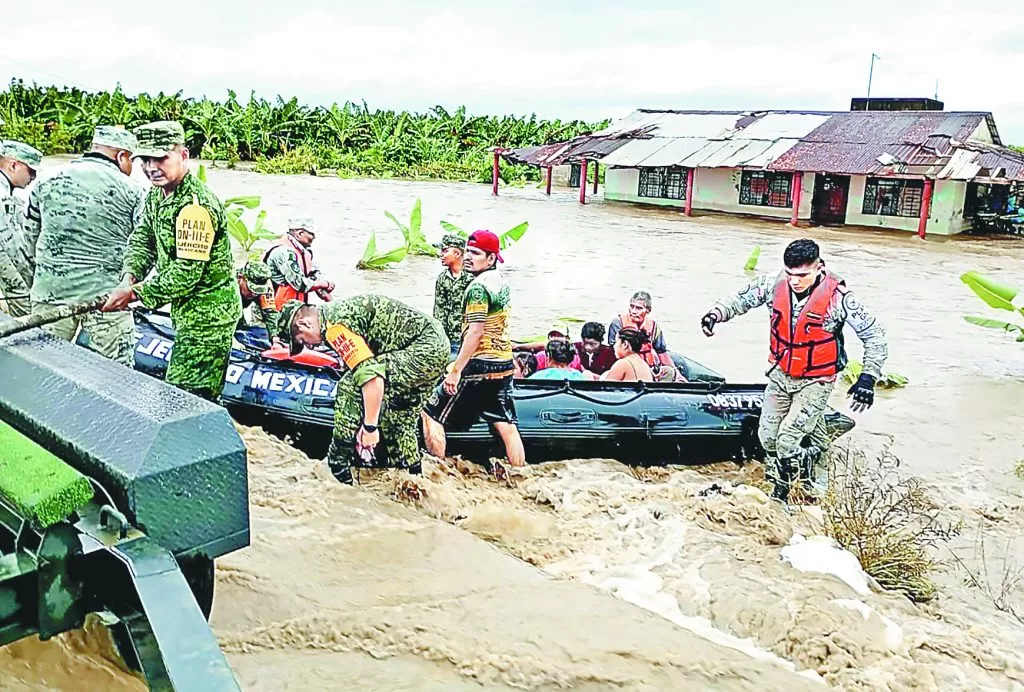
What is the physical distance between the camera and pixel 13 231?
16.6ft

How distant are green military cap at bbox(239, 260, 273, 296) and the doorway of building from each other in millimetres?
19398

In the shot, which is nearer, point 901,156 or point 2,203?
point 2,203

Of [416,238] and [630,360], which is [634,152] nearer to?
[416,238]

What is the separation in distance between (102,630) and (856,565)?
11.7ft

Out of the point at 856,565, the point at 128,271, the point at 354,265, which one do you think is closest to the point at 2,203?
A: the point at 128,271

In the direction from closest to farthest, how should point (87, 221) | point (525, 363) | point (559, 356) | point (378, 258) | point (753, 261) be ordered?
1. point (87, 221)
2. point (559, 356)
3. point (525, 363)
4. point (378, 258)
5. point (753, 261)

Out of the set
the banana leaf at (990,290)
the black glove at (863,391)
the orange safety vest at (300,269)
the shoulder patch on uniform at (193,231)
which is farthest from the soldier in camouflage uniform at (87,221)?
the banana leaf at (990,290)

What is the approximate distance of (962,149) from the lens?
69.4 feet

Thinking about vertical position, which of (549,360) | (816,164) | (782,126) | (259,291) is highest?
(782,126)

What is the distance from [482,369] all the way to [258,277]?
99.0 inches

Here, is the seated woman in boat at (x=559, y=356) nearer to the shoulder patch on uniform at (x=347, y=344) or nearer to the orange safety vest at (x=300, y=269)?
the orange safety vest at (x=300, y=269)

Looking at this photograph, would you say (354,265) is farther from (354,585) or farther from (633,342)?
(354,585)

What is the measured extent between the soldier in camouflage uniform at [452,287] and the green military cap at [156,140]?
7.13 ft

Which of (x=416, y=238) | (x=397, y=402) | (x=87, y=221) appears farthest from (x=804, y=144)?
(x=87, y=221)
